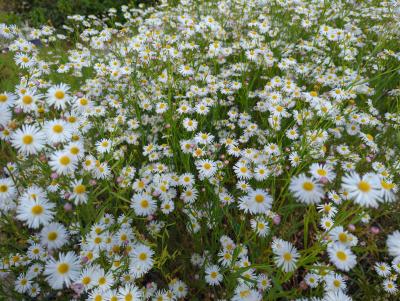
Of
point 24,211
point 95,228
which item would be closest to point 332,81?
point 95,228

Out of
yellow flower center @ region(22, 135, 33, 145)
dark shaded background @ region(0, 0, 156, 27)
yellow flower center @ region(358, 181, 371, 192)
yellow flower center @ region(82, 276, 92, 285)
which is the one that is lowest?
yellow flower center @ region(82, 276, 92, 285)

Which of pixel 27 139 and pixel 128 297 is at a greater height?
pixel 27 139

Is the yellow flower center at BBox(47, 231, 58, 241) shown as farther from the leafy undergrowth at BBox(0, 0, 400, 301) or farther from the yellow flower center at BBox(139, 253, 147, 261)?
the yellow flower center at BBox(139, 253, 147, 261)

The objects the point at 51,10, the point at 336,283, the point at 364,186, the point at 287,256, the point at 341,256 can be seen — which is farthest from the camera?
the point at 51,10

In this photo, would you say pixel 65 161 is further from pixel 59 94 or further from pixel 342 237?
pixel 342 237

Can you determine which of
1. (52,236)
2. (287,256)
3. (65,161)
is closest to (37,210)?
(52,236)

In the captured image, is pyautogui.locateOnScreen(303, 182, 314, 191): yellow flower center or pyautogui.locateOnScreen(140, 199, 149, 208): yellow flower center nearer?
pyautogui.locateOnScreen(303, 182, 314, 191): yellow flower center

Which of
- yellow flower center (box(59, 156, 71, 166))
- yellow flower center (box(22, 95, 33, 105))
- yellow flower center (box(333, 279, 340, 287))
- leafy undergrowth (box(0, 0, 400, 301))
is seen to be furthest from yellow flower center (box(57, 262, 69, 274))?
yellow flower center (box(333, 279, 340, 287))

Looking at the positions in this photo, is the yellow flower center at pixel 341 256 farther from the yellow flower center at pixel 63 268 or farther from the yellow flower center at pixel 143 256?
the yellow flower center at pixel 63 268

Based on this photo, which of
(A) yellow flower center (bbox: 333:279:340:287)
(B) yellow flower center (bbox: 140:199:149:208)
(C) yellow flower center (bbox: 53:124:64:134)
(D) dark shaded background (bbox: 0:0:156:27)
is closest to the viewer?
(C) yellow flower center (bbox: 53:124:64:134)

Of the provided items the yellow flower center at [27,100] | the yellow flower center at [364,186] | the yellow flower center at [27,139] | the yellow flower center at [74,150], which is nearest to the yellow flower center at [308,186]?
the yellow flower center at [364,186]
